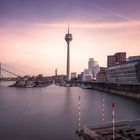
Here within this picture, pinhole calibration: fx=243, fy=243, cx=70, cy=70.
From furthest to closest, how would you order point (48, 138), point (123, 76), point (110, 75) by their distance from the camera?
point (110, 75), point (123, 76), point (48, 138)

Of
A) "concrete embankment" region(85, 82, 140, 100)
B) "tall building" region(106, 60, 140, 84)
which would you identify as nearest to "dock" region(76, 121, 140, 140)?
"concrete embankment" region(85, 82, 140, 100)

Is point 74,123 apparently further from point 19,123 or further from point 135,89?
point 135,89

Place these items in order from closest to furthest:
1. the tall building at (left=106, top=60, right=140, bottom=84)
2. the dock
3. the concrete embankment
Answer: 1. the dock
2. the concrete embankment
3. the tall building at (left=106, top=60, right=140, bottom=84)

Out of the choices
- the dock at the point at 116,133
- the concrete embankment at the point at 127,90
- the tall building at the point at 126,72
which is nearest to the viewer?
the dock at the point at 116,133

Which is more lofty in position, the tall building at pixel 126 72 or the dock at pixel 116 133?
the tall building at pixel 126 72

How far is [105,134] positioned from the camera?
23.7m

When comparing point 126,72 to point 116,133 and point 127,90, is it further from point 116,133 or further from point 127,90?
point 116,133

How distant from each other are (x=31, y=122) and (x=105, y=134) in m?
20.9

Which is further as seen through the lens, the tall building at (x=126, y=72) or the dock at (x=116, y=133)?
the tall building at (x=126, y=72)

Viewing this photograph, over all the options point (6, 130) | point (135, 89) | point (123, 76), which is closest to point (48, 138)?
point (6, 130)

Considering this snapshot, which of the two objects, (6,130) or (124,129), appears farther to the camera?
(6,130)

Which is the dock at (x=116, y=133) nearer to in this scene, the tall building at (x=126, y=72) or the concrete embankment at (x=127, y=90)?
the concrete embankment at (x=127, y=90)

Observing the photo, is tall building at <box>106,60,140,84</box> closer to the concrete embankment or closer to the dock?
the concrete embankment

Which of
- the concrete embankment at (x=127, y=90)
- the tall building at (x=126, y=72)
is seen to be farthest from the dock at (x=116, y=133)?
the tall building at (x=126, y=72)
